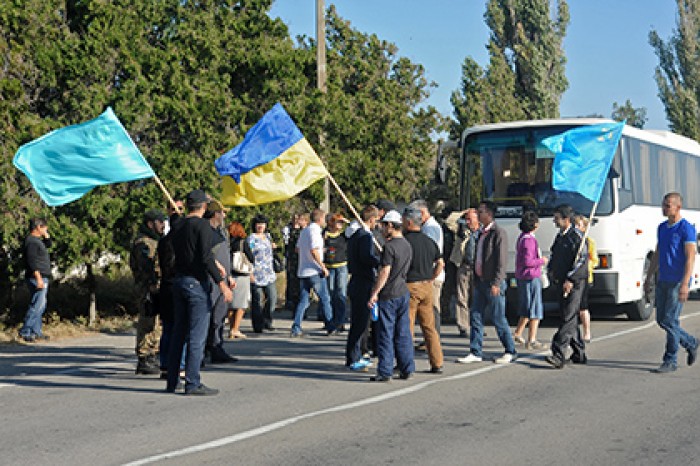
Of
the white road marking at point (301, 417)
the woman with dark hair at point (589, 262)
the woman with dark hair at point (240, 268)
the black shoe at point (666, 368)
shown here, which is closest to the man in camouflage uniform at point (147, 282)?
the white road marking at point (301, 417)

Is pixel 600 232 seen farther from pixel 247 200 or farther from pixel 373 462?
pixel 373 462

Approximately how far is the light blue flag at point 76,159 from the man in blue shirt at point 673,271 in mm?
5433

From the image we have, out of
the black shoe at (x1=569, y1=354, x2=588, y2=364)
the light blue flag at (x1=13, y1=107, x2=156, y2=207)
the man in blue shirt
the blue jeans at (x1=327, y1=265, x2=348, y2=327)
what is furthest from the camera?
the blue jeans at (x1=327, y1=265, x2=348, y2=327)

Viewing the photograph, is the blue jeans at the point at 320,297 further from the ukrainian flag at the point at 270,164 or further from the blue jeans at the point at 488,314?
the blue jeans at the point at 488,314

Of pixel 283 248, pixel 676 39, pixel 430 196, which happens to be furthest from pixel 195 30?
pixel 676 39

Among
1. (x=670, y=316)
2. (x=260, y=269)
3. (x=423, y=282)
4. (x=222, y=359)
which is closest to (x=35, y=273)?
(x=260, y=269)

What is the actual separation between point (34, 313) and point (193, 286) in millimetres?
6059

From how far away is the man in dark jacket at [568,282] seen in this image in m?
12.0

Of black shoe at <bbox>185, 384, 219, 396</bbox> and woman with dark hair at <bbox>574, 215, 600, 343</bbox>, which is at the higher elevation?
woman with dark hair at <bbox>574, 215, 600, 343</bbox>

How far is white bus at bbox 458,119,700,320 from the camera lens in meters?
17.0

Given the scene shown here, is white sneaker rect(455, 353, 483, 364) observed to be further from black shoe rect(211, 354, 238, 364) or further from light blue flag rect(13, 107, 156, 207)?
light blue flag rect(13, 107, 156, 207)

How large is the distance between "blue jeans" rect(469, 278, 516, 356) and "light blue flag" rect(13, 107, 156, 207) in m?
3.99

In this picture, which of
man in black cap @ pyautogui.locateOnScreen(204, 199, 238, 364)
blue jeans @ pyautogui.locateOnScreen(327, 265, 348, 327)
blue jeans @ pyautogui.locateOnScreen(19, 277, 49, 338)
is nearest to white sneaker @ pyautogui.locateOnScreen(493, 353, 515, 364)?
man in black cap @ pyautogui.locateOnScreen(204, 199, 238, 364)

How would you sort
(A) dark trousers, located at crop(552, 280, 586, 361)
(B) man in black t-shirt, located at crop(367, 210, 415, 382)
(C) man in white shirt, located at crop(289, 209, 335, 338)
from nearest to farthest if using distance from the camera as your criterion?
(B) man in black t-shirt, located at crop(367, 210, 415, 382) < (A) dark trousers, located at crop(552, 280, 586, 361) < (C) man in white shirt, located at crop(289, 209, 335, 338)
